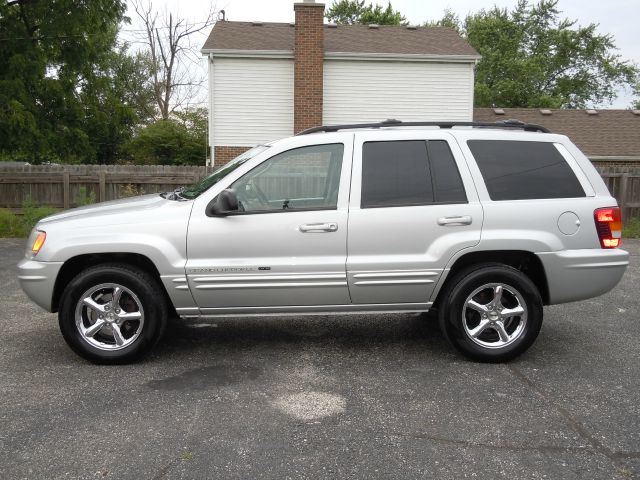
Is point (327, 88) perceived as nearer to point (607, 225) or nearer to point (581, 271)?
point (607, 225)

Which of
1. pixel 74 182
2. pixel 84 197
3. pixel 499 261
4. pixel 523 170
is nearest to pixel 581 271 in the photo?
pixel 499 261

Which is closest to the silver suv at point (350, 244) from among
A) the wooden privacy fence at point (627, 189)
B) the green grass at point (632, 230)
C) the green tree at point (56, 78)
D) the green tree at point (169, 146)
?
the green tree at point (56, 78)

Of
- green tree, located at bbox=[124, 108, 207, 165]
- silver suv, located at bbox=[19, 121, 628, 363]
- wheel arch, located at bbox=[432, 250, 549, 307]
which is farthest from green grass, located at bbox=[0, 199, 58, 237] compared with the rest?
green tree, located at bbox=[124, 108, 207, 165]

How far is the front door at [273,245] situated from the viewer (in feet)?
15.2

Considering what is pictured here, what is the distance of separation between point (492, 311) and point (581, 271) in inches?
31.1

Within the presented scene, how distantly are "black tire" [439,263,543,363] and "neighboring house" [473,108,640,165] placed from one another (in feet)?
58.5

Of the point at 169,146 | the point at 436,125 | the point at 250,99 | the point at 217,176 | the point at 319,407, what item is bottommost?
the point at 319,407

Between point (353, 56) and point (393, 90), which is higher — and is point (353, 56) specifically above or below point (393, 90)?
above

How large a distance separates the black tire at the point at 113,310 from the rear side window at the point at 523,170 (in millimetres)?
2873

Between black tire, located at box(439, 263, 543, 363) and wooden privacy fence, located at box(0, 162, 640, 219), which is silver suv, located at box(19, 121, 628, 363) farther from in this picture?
wooden privacy fence, located at box(0, 162, 640, 219)

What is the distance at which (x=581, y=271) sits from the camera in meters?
4.77

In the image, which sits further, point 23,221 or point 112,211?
point 23,221

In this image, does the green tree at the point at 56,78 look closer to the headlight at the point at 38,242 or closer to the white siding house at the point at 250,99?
the white siding house at the point at 250,99

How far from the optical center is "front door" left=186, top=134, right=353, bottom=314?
15.2 feet
